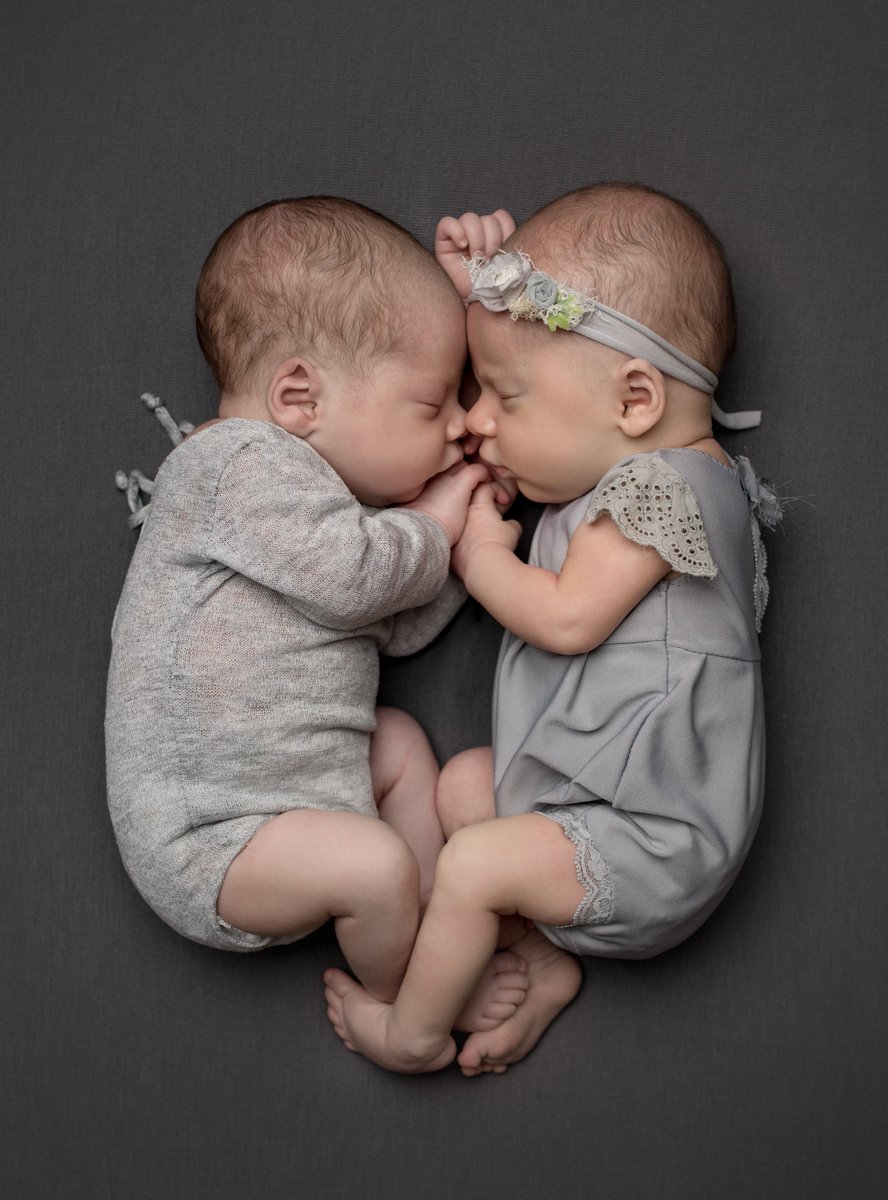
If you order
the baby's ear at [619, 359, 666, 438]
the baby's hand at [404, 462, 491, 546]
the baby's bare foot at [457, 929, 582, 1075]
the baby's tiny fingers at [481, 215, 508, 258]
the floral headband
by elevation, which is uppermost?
the baby's tiny fingers at [481, 215, 508, 258]

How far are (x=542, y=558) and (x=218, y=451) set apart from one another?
464mm

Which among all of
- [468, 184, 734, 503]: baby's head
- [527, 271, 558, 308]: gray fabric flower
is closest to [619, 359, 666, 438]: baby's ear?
[468, 184, 734, 503]: baby's head

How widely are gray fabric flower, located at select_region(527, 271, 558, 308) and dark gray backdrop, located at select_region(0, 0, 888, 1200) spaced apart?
0.39 metres

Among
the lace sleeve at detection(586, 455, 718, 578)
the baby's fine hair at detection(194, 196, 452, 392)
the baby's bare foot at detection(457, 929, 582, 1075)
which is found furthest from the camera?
the baby's bare foot at detection(457, 929, 582, 1075)

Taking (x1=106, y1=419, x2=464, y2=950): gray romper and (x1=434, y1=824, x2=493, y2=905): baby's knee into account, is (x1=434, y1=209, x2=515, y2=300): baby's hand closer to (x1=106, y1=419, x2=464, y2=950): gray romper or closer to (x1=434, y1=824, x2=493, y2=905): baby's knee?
(x1=106, y1=419, x2=464, y2=950): gray romper

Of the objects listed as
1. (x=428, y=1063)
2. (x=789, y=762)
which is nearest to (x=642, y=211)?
(x=789, y=762)

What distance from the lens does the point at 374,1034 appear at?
163cm

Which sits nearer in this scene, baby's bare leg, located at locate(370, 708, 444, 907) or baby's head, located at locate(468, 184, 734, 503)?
baby's head, located at locate(468, 184, 734, 503)

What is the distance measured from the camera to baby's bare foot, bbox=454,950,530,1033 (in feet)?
5.54

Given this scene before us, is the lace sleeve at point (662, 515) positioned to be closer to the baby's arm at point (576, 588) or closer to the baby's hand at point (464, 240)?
the baby's arm at point (576, 588)

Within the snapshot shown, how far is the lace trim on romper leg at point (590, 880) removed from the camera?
1.53m

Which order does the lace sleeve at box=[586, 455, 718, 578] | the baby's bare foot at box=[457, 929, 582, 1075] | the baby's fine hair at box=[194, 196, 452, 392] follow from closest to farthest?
1. the lace sleeve at box=[586, 455, 718, 578]
2. the baby's fine hair at box=[194, 196, 452, 392]
3. the baby's bare foot at box=[457, 929, 582, 1075]

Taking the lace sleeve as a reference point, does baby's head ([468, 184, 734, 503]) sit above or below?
above

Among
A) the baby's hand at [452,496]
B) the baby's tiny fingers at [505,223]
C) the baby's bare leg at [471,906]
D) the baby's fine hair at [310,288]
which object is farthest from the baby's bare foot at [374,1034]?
the baby's tiny fingers at [505,223]
